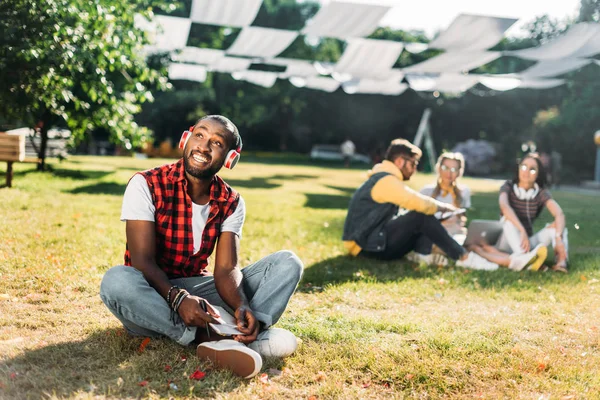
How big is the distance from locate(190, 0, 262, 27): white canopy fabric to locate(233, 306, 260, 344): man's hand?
10171 millimetres

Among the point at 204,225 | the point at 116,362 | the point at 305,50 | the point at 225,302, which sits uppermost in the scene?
the point at 305,50

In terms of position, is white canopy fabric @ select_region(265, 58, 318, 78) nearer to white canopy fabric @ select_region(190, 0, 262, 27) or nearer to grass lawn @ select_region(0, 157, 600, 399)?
white canopy fabric @ select_region(190, 0, 262, 27)

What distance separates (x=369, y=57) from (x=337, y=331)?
14.1m

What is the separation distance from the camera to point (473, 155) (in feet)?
105

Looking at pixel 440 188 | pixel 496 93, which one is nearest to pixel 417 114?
pixel 496 93

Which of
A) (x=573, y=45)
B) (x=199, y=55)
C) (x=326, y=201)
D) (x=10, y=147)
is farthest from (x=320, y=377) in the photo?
(x=199, y=55)

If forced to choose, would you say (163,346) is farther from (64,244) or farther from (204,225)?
(64,244)

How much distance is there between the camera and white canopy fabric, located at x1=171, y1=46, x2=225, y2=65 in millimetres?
18636

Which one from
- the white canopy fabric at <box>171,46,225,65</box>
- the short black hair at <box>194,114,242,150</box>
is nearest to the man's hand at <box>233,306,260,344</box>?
the short black hair at <box>194,114,242,150</box>

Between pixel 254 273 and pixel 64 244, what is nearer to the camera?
pixel 254 273

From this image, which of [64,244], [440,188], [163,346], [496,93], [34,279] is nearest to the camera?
[163,346]

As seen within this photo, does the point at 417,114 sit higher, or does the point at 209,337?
the point at 417,114

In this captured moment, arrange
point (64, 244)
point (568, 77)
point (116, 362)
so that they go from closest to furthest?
point (116, 362) < point (64, 244) < point (568, 77)

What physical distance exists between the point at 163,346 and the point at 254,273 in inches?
26.3
